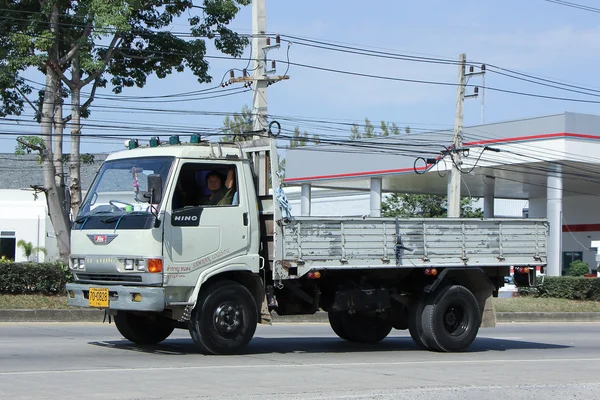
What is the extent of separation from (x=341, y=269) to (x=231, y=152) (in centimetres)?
215

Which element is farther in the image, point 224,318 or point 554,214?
point 554,214

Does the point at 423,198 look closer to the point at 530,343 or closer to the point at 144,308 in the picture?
the point at 530,343

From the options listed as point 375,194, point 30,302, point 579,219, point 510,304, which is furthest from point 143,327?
point 579,219

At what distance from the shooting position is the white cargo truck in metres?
11.1

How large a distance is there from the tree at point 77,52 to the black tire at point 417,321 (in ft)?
35.1

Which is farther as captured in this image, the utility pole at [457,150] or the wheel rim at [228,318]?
the utility pole at [457,150]

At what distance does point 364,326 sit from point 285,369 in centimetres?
394

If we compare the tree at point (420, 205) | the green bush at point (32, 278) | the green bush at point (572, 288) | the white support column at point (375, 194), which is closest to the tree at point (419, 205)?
the tree at point (420, 205)

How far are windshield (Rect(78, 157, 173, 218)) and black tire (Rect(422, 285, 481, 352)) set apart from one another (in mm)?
4384

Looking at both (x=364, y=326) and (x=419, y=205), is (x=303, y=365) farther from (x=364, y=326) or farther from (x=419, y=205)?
(x=419, y=205)

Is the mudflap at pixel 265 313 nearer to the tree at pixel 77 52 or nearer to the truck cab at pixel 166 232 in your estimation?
the truck cab at pixel 166 232

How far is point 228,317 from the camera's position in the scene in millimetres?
11375

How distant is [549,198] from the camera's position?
109 ft

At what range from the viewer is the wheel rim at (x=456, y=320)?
13156 millimetres
